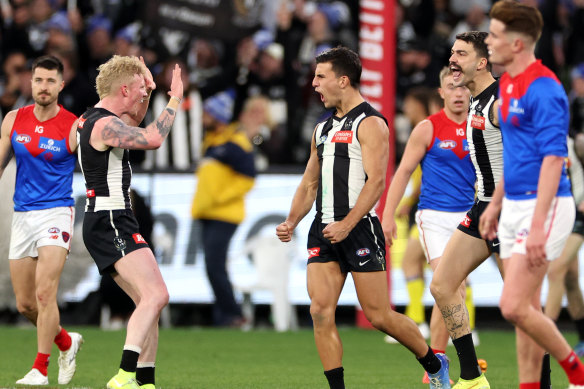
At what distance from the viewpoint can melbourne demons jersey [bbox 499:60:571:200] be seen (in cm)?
597

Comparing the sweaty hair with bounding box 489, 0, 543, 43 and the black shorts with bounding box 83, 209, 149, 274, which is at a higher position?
the sweaty hair with bounding box 489, 0, 543, 43

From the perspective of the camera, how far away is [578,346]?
11469 mm

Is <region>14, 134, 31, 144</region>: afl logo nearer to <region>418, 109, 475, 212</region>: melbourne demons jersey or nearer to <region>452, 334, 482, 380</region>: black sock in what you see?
<region>418, 109, 475, 212</region>: melbourne demons jersey

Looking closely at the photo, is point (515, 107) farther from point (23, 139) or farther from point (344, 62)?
point (23, 139)

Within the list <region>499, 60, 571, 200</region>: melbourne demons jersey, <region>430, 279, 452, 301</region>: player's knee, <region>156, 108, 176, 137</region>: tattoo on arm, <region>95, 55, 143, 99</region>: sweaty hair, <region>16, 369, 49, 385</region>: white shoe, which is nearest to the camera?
<region>499, 60, 571, 200</region>: melbourne demons jersey

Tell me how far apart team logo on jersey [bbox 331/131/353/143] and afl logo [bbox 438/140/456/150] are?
1.85 meters

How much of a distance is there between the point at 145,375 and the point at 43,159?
242 cm

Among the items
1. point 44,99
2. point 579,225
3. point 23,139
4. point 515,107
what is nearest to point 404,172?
point 515,107

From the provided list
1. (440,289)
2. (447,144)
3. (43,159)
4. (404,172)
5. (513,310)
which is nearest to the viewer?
(513,310)

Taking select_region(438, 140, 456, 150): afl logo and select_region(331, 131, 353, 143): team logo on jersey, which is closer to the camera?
select_region(331, 131, 353, 143): team logo on jersey

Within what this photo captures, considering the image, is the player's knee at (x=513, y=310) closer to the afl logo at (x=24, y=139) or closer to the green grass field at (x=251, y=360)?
the green grass field at (x=251, y=360)

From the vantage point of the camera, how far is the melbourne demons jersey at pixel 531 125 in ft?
19.6

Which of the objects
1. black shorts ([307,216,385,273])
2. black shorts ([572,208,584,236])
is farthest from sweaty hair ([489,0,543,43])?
black shorts ([572,208,584,236])

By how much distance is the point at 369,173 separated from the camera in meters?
7.10
